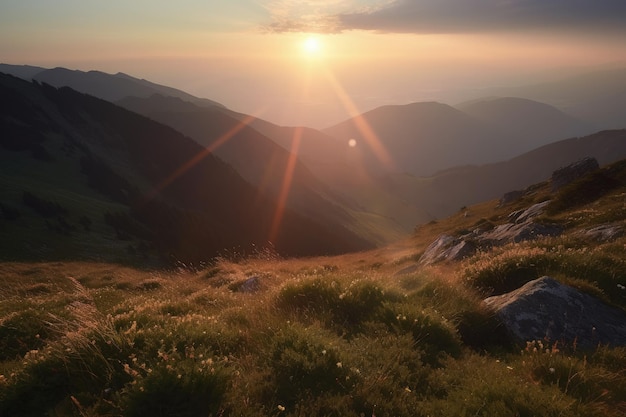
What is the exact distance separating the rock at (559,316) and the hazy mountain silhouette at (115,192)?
5878 centimetres

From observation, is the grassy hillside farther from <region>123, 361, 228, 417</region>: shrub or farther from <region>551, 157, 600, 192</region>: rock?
<region>551, 157, 600, 192</region>: rock

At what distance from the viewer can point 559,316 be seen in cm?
750

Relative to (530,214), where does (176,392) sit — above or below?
above

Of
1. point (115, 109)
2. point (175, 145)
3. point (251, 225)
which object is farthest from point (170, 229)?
point (115, 109)

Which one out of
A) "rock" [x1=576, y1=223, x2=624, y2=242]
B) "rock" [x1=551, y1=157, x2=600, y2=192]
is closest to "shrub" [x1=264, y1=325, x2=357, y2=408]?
"rock" [x1=576, y1=223, x2=624, y2=242]

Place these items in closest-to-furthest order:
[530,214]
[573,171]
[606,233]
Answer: [606,233], [530,214], [573,171]

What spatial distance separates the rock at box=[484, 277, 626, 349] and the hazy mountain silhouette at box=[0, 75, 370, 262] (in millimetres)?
58780

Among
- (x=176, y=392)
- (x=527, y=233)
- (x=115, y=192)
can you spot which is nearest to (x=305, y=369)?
(x=176, y=392)

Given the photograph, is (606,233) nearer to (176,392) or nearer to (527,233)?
(527,233)

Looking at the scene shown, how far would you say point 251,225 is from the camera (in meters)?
130

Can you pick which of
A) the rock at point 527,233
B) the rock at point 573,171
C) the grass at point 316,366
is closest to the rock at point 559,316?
Result: the grass at point 316,366

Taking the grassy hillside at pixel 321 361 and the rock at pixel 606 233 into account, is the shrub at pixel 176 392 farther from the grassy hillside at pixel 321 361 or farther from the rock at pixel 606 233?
the rock at pixel 606 233

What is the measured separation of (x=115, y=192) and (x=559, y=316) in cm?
10455

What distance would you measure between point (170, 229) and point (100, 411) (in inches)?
3343
